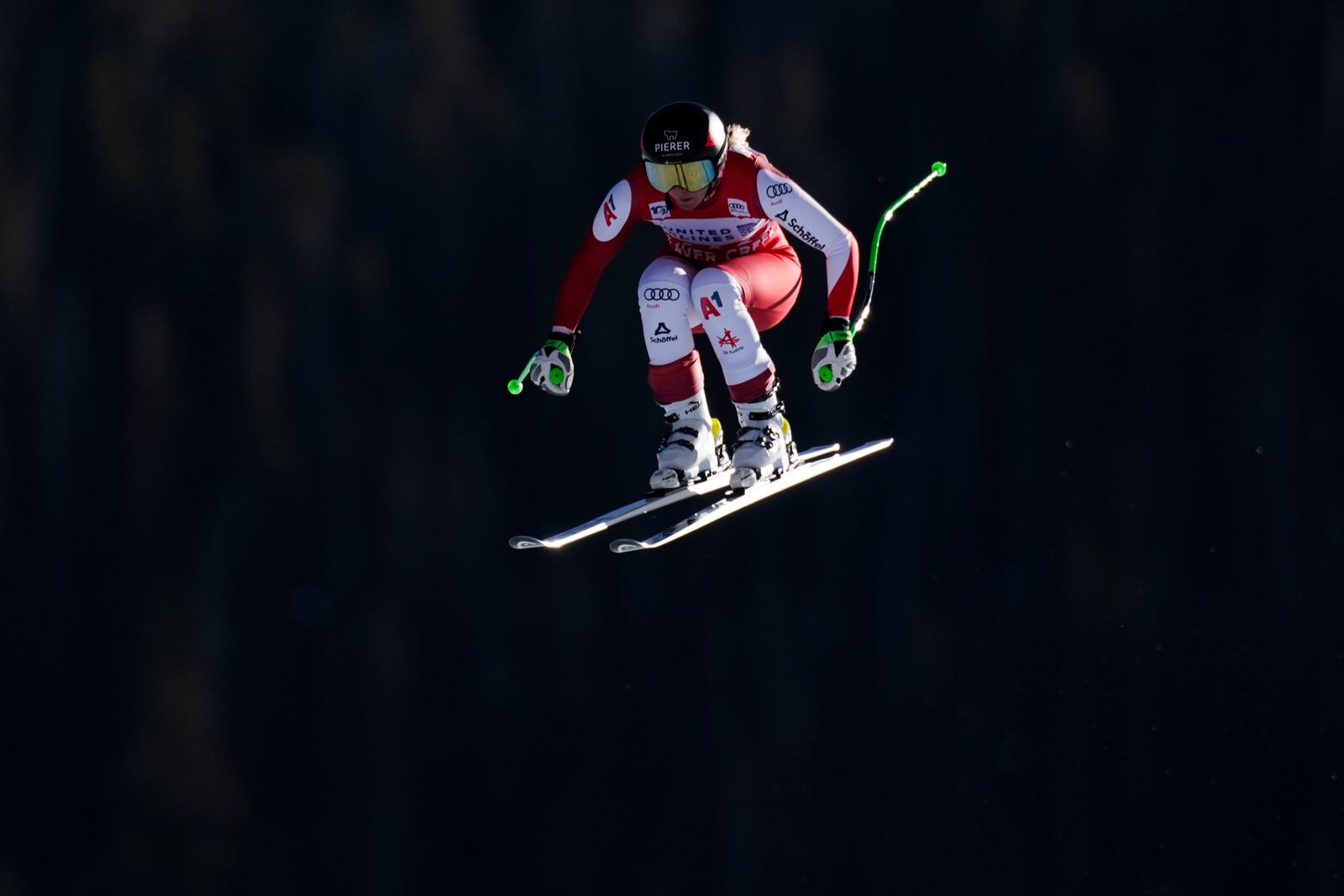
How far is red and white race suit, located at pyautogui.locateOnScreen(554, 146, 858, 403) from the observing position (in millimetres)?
5727

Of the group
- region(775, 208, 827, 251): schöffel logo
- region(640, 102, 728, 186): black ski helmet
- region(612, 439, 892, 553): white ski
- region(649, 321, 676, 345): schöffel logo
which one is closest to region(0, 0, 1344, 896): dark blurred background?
region(612, 439, 892, 553): white ski

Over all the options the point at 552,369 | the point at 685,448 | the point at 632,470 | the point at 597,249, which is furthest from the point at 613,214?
the point at 632,470

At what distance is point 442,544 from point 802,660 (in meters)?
1.76

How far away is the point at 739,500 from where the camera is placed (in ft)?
19.1

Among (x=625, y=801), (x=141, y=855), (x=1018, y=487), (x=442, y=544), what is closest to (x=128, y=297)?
(x=442, y=544)

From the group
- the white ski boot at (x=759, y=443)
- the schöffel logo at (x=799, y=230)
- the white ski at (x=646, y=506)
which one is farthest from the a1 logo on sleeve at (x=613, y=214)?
the white ski at (x=646, y=506)

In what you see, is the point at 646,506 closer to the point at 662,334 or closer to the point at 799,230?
the point at 662,334

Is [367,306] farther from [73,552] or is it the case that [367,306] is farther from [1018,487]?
[1018,487]

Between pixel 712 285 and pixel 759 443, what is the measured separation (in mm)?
482

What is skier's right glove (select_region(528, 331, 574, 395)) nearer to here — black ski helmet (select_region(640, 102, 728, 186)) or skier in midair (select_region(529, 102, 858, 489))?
skier in midair (select_region(529, 102, 858, 489))

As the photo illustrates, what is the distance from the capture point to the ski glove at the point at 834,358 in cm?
564

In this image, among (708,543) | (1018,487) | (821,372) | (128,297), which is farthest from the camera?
(1018,487)

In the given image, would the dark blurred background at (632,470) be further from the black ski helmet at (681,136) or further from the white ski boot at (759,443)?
the black ski helmet at (681,136)

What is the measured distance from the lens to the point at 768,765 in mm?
9102
